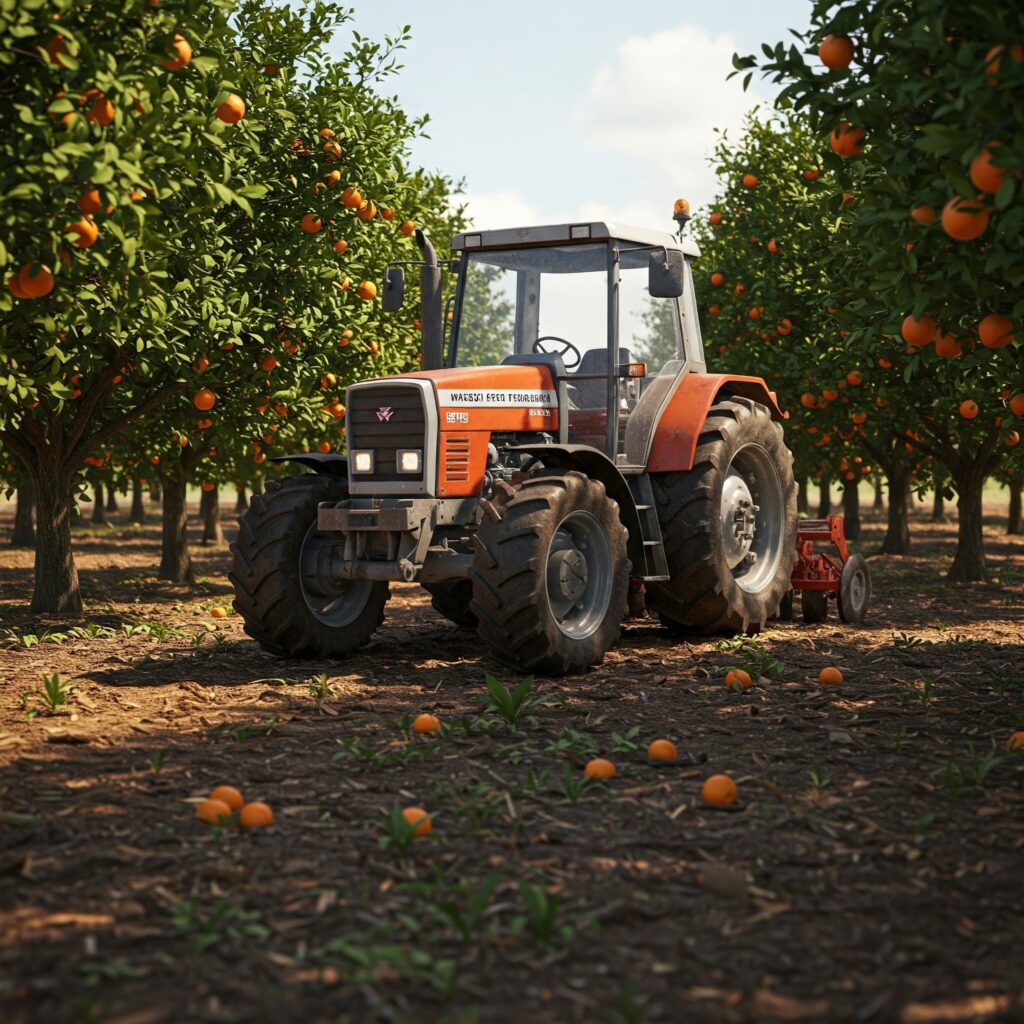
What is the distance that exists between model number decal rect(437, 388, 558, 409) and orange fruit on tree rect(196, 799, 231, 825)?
3.69 meters

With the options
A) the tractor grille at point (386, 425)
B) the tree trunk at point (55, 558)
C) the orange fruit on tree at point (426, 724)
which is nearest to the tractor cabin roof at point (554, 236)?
the tractor grille at point (386, 425)

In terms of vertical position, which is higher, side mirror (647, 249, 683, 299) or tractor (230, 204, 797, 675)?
side mirror (647, 249, 683, 299)

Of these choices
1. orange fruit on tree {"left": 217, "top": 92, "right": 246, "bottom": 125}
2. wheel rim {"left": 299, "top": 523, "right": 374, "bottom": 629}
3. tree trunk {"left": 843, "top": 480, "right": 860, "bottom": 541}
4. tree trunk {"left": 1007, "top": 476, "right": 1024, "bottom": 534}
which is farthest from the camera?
tree trunk {"left": 1007, "top": 476, "right": 1024, "bottom": 534}

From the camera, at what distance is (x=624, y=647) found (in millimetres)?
8906

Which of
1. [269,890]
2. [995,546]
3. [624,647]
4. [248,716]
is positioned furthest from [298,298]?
[995,546]

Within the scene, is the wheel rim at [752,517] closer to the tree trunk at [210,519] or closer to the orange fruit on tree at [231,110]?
the orange fruit on tree at [231,110]

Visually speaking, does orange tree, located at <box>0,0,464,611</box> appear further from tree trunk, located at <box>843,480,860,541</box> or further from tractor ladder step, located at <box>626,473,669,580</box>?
tree trunk, located at <box>843,480,860,541</box>

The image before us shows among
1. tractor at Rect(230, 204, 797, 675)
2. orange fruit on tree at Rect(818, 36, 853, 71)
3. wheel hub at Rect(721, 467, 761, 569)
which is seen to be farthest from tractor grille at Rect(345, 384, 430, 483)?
orange fruit on tree at Rect(818, 36, 853, 71)

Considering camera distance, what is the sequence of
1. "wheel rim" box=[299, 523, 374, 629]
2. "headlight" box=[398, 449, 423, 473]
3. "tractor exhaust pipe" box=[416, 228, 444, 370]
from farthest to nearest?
1. "tractor exhaust pipe" box=[416, 228, 444, 370]
2. "wheel rim" box=[299, 523, 374, 629]
3. "headlight" box=[398, 449, 423, 473]

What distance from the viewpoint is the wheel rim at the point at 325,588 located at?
800 cm

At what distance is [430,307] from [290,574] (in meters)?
2.12

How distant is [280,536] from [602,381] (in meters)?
2.58

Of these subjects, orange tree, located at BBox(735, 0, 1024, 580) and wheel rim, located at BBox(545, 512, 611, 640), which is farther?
wheel rim, located at BBox(545, 512, 611, 640)

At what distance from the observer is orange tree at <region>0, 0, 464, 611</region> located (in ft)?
18.2
